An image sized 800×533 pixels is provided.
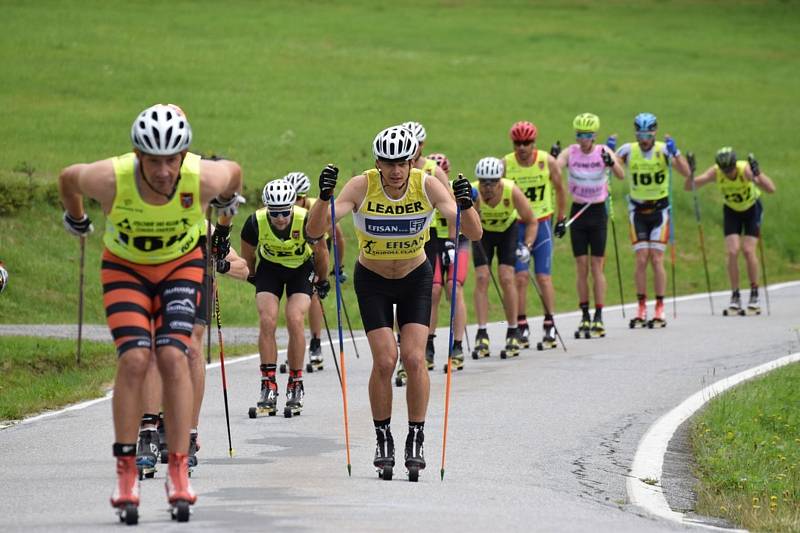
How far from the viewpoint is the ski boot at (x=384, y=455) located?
10188 mm

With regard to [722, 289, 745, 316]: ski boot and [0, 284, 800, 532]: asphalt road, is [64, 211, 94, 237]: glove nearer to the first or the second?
[0, 284, 800, 532]: asphalt road

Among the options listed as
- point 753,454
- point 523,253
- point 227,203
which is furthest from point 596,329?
point 227,203

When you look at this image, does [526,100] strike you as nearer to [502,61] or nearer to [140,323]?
[502,61]

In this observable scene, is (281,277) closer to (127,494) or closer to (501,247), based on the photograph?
(501,247)

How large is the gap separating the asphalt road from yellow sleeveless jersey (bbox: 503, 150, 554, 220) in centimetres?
166

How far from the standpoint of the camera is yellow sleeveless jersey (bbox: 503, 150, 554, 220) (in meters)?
18.8

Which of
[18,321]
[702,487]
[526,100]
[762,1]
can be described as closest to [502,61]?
[526,100]

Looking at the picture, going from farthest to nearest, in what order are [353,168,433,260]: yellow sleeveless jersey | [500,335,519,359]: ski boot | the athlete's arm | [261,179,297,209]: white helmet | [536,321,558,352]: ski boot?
1. [536,321,558,352]: ski boot
2. [500,335,519,359]: ski boot
3. [261,179,297,209]: white helmet
4. [353,168,433,260]: yellow sleeveless jersey
5. the athlete's arm

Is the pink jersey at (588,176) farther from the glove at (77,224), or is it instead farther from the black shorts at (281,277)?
the glove at (77,224)

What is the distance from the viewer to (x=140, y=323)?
8539 millimetres

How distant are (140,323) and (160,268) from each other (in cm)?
35

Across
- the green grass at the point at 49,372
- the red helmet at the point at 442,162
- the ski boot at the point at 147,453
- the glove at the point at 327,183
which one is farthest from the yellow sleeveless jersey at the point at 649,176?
the ski boot at the point at 147,453

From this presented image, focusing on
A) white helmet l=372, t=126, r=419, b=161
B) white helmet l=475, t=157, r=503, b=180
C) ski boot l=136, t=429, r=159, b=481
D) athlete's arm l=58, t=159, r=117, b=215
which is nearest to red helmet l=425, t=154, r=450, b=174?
white helmet l=475, t=157, r=503, b=180

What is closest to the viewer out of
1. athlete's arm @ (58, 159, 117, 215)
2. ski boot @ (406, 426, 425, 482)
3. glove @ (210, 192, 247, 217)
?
athlete's arm @ (58, 159, 117, 215)
